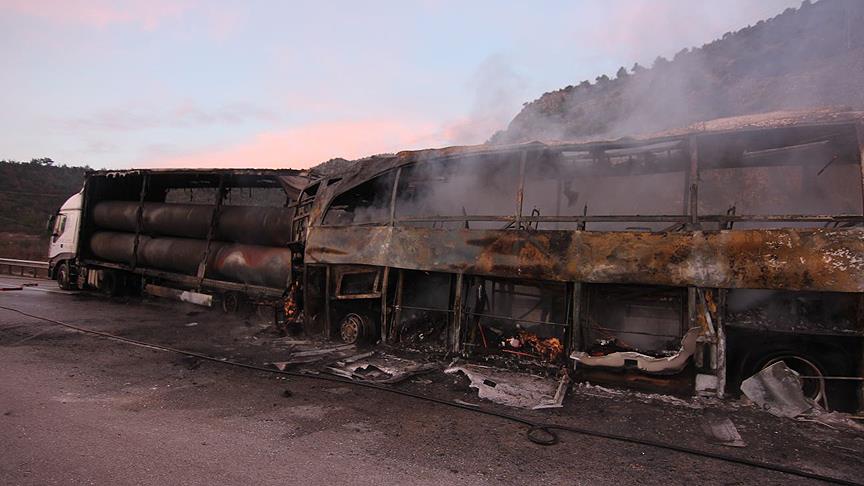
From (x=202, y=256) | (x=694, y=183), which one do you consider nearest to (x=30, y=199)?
(x=202, y=256)

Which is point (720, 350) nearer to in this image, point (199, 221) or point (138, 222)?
point (199, 221)

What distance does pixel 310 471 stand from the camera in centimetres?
353

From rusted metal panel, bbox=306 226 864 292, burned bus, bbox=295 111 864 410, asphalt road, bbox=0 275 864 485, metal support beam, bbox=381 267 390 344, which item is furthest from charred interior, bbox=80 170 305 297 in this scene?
asphalt road, bbox=0 275 864 485

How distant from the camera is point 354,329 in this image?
7.91 m

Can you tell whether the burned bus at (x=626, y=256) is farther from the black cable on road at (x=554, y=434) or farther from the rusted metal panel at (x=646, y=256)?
the black cable on road at (x=554, y=434)

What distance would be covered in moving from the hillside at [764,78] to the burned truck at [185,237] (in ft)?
40.3

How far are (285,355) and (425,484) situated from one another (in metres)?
4.57


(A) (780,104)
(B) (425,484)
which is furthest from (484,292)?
(A) (780,104)

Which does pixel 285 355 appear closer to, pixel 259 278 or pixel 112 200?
pixel 259 278

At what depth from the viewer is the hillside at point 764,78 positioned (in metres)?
24.3

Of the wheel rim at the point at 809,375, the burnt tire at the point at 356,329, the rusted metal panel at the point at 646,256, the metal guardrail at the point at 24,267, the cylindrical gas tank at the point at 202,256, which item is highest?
the rusted metal panel at the point at 646,256

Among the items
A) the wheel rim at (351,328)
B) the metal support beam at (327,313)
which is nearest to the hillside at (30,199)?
the metal support beam at (327,313)

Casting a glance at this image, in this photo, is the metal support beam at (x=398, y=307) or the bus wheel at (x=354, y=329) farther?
the bus wheel at (x=354, y=329)

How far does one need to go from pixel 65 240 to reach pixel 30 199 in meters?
38.7
